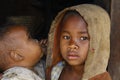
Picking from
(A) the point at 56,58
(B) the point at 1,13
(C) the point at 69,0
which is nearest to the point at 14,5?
(B) the point at 1,13

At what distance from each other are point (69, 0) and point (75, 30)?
80.7 inches

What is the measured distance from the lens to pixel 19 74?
1777 millimetres

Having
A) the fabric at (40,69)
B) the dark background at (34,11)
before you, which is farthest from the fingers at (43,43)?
the dark background at (34,11)

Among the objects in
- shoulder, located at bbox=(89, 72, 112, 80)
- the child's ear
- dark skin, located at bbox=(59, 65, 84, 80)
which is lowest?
dark skin, located at bbox=(59, 65, 84, 80)

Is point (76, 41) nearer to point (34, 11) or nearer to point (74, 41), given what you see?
point (74, 41)

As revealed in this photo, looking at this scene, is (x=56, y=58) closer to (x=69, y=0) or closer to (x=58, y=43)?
(x=58, y=43)

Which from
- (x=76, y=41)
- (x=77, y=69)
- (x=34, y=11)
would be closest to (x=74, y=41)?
(x=76, y=41)

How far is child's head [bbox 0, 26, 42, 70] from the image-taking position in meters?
1.86

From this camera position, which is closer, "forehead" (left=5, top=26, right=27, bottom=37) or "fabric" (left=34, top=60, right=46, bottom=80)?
"forehead" (left=5, top=26, right=27, bottom=37)

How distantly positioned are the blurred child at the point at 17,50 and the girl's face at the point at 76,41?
194mm

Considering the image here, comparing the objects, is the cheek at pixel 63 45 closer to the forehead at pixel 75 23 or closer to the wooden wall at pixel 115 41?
the forehead at pixel 75 23

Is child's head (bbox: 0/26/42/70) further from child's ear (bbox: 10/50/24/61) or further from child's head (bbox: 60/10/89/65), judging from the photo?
child's head (bbox: 60/10/89/65)

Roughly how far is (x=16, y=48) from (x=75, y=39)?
326 millimetres

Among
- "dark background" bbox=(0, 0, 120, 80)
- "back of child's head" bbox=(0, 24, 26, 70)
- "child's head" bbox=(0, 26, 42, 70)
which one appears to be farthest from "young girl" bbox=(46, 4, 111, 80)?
"dark background" bbox=(0, 0, 120, 80)
